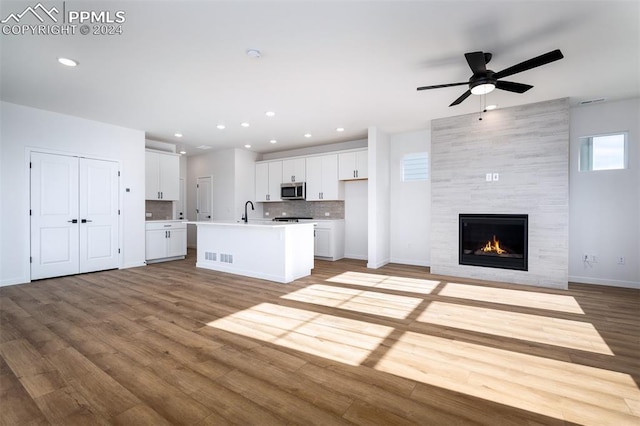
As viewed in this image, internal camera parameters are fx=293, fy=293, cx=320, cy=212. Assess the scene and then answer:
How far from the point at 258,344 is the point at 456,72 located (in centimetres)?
372

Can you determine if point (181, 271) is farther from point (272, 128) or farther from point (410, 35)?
point (410, 35)

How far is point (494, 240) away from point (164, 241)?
22.3ft

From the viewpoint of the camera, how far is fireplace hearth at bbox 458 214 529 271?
15.8 feet

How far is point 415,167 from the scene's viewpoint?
6.52 meters

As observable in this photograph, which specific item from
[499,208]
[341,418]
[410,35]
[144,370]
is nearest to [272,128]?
[410,35]

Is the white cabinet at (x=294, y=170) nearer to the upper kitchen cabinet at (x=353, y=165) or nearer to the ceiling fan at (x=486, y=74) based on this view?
the upper kitchen cabinet at (x=353, y=165)

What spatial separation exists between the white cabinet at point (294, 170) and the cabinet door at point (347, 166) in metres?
1.06

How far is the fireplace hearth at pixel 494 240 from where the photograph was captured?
482 cm

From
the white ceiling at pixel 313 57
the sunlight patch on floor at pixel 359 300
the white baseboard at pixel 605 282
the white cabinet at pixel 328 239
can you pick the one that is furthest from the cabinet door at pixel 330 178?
the white baseboard at pixel 605 282

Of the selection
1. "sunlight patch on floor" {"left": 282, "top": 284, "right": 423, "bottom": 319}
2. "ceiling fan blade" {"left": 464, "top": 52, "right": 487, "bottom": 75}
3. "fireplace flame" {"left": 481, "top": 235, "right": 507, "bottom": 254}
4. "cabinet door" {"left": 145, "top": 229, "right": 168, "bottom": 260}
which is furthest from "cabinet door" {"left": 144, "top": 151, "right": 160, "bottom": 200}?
"fireplace flame" {"left": 481, "top": 235, "right": 507, "bottom": 254}

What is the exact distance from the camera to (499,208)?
4965 mm

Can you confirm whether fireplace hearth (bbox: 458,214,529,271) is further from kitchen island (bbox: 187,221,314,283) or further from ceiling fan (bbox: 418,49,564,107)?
kitchen island (bbox: 187,221,314,283)

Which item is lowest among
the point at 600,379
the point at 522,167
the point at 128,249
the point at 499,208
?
the point at 600,379

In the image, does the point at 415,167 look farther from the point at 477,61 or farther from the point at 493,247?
the point at 477,61
